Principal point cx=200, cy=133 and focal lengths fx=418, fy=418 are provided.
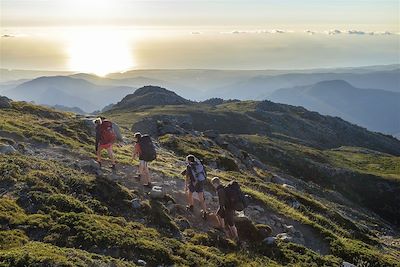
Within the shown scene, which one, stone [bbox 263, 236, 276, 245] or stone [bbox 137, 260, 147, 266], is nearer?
stone [bbox 137, 260, 147, 266]

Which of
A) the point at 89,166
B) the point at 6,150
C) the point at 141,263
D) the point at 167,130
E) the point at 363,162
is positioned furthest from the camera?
the point at 363,162

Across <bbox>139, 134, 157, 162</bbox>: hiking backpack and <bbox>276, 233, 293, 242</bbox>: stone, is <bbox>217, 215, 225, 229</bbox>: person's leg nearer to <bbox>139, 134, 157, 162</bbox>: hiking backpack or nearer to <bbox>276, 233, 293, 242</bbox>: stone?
<bbox>276, 233, 293, 242</bbox>: stone

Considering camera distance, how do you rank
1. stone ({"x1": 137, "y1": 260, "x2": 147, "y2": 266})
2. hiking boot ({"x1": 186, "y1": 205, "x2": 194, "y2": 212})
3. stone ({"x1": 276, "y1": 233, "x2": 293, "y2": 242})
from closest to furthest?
stone ({"x1": 137, "y1": 260, "x2": 147, "y2": 266}) → stone ({"x1": 276, "y1": 233, "x2": 293, "y2": 242}) → hiking boot ({"x1": 186, "y1": 205, "x2": 194, "y2": 212})

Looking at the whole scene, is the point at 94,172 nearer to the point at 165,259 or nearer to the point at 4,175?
the point at 4,175

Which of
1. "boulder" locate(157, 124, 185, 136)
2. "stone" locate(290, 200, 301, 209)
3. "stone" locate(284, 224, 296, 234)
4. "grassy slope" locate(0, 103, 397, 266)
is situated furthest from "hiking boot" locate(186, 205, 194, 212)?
"boulder" locate(157, 124, 185, 136)

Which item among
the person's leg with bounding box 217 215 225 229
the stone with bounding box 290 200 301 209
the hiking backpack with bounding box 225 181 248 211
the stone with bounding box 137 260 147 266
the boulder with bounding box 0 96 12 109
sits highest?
the boulder with bounding box 0 96 12 109

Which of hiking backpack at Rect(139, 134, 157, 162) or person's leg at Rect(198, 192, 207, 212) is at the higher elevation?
hiking backpack at Rect(139, 134, 157, 162)

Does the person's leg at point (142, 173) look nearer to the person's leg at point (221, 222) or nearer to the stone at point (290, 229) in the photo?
the person's leg at point (221, 222)

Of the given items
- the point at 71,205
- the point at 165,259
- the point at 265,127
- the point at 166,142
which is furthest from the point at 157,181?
the point at 265,127

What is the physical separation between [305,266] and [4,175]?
713 inches

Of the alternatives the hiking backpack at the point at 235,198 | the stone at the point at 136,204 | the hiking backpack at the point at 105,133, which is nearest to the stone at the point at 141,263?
the stone at the point at 136,204

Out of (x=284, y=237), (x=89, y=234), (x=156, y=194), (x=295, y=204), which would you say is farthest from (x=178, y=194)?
(x=295, y=204)

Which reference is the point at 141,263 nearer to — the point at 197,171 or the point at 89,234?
the point at 89,234

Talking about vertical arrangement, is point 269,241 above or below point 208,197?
below
